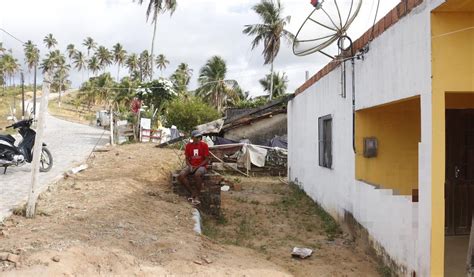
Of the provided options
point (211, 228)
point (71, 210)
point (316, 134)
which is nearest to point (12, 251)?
point (71, 210)

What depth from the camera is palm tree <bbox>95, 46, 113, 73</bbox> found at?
71.3m

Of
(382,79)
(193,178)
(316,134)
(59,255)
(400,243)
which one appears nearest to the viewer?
(59,255)

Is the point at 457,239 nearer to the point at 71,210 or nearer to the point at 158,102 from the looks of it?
the point at 71,210

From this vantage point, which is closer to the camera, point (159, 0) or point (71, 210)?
point (71, 210)

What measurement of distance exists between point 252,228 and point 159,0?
105 ft

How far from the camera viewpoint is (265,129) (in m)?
19.2

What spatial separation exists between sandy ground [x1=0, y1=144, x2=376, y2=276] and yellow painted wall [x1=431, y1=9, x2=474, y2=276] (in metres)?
1.58

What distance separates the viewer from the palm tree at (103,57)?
71.3 metres

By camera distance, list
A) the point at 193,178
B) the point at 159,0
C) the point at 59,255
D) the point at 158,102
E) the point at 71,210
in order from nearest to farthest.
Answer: the point at 59,255 → the point at 71,210 → the point at 193,178 → the point at 158,102 → the point at 159,0

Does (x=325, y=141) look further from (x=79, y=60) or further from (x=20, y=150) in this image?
(x=79, y=60)

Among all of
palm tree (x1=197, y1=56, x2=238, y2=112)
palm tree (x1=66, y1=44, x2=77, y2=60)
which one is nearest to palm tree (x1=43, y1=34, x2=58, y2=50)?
palm tree (x1=66, y1=44, x2=77, y2=60)

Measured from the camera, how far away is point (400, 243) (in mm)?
4711

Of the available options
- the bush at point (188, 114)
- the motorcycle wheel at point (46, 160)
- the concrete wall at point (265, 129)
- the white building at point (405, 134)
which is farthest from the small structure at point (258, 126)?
the bush at point (188, 114)

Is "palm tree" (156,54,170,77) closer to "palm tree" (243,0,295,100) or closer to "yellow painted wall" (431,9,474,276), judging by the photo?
"palm tree" (243,0,295,100)
